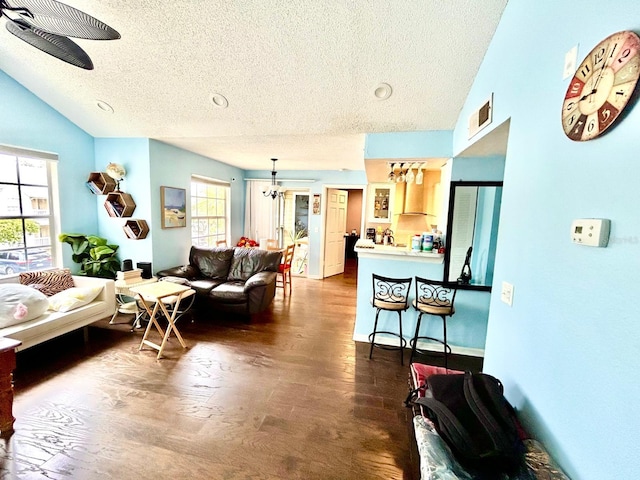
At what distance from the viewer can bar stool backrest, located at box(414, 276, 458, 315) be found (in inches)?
104

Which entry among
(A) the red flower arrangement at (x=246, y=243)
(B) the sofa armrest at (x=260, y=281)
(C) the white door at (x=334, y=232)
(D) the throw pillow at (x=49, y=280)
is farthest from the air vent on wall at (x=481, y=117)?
(A) the red flower arrangement at (x=246, y=243)

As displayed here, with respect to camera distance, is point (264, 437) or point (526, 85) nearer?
point (526, 85)

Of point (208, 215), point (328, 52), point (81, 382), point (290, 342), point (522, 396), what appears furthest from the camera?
point (208, 215)

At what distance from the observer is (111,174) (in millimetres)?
3631

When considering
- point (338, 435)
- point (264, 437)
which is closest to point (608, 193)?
point (338, 435)

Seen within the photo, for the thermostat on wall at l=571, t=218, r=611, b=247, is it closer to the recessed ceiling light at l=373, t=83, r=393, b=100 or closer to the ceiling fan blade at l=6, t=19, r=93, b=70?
the recessed ceiling light at l=373, t=83, r=393, b=100

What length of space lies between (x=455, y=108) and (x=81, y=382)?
13.7ft

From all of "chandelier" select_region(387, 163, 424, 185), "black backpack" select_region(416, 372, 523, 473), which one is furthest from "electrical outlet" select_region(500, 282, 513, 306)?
"chandelier" select_region(387, 163, 424, 185)

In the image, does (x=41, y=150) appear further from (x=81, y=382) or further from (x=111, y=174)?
(x=81, y=382)

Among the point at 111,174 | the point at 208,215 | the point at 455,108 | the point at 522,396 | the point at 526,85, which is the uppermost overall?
the point at 455,108

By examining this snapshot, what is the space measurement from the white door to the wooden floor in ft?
10.2

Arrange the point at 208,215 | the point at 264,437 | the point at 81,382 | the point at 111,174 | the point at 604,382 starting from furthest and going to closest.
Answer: the point at 208,215
the point at 111,174
the point at 81,382
the point at 264,437
the point at 604,382

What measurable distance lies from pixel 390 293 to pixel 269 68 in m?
2.56

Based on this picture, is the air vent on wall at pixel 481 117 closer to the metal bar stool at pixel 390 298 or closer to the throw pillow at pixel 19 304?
the metal bar stool at pixel 390 298
